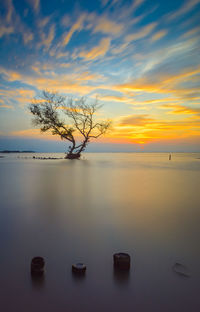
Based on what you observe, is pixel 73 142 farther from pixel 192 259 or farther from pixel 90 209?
pixel 192 259

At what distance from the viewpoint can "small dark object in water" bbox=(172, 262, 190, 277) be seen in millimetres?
2061

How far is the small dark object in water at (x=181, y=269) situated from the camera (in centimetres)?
206

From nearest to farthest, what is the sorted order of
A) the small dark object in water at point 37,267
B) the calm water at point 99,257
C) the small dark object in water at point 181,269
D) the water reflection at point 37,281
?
the calm water at point 99,257
the water reflection at point 37,281
the small dark object in water at point 37,267
the small dark object in water at point 181,269

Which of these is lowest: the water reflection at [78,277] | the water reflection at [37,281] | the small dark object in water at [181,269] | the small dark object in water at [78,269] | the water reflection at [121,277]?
the small dark object in water at [181,269]

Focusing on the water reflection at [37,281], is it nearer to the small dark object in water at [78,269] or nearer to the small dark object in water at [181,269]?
the small dark object in water at [78,269]

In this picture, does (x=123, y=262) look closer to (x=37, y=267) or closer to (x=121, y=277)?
(x=121, y=277)

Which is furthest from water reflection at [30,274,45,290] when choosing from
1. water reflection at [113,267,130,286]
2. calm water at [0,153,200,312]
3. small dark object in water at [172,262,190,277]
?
small dark object in water at [172,262,190,277]

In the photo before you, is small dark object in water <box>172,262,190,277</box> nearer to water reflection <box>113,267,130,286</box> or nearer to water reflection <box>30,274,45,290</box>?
water reflection <box>113,267,130,286</box>

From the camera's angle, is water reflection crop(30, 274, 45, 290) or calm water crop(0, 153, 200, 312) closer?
calm water crop(0, 153, 200, 312)

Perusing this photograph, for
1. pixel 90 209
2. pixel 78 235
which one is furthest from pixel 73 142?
pixel 78 235

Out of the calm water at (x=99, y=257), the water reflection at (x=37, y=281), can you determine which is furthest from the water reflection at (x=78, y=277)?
the water reflection at (x=37, y=281)

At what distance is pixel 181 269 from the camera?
214 centimetres

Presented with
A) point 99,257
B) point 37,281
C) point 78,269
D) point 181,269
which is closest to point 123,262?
point 99,257

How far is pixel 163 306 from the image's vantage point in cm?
162
